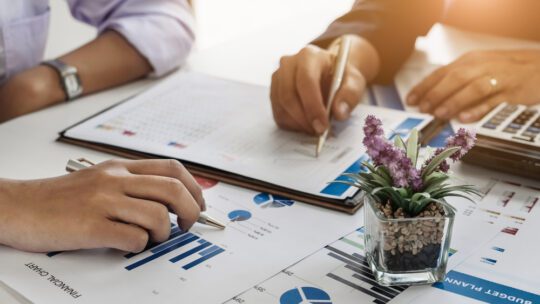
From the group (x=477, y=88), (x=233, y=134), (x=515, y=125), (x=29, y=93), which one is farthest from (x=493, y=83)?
(x=29, y=93)

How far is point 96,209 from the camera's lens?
0.62 m

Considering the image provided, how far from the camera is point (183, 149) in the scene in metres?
0.84

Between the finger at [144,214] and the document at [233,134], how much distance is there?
0.16 m

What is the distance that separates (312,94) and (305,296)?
1.27ft

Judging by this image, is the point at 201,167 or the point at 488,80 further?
the point at 488,80

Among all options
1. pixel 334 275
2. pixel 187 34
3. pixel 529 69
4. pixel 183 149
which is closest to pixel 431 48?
pixel 529 69

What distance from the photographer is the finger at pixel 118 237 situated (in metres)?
0.60

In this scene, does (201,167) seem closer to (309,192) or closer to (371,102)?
(309,192)

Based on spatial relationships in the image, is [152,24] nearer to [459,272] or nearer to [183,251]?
[183,251]

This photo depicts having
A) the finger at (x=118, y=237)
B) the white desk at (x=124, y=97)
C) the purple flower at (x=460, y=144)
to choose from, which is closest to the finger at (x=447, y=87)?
the white desk at (x=124, y=97)

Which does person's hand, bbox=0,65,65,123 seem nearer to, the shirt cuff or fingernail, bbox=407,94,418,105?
the shirt cuff

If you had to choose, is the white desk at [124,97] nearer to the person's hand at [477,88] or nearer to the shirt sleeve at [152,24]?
the shirt sleeve at [152,24]

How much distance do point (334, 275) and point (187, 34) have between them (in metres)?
0.78

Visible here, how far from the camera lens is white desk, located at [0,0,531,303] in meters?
0.83
